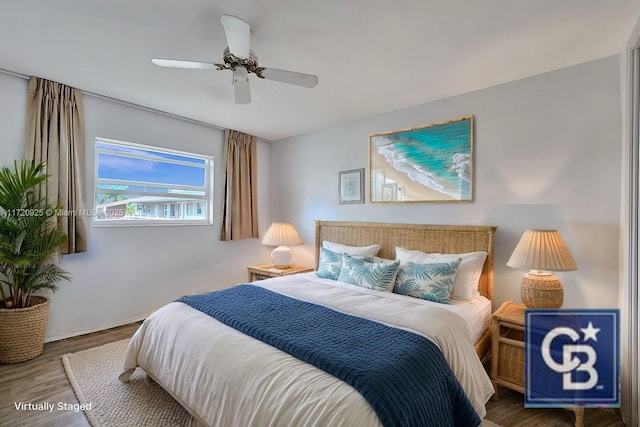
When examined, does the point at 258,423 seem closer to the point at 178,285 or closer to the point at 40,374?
the point at 40,374

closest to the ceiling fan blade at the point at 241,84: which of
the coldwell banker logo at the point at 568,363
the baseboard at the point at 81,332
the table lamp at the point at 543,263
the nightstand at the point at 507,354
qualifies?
the table lamp at the point at 543,263

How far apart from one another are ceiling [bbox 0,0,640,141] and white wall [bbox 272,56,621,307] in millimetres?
197

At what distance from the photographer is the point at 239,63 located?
1.96 metres

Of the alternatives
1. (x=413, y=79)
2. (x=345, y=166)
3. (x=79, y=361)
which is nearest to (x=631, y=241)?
(x=413, y=79)

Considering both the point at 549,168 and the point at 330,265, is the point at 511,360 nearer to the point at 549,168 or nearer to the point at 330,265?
the point at 549,168

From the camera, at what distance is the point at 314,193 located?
4258 mm

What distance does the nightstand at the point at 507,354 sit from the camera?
2.09 m

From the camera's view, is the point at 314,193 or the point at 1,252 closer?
the point at 1,252

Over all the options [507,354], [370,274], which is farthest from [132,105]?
[507,354]

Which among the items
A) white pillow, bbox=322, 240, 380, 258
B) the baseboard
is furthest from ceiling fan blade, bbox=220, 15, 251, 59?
the baseboard

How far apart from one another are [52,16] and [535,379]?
390 centimetres

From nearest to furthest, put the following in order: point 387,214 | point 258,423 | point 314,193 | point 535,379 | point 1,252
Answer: point 258,423 < point 535,379 < point 1,252 < point 387,214 < point 314,193

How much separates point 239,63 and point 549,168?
2525 millimetres

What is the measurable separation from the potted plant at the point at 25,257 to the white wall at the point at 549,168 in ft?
11.1
